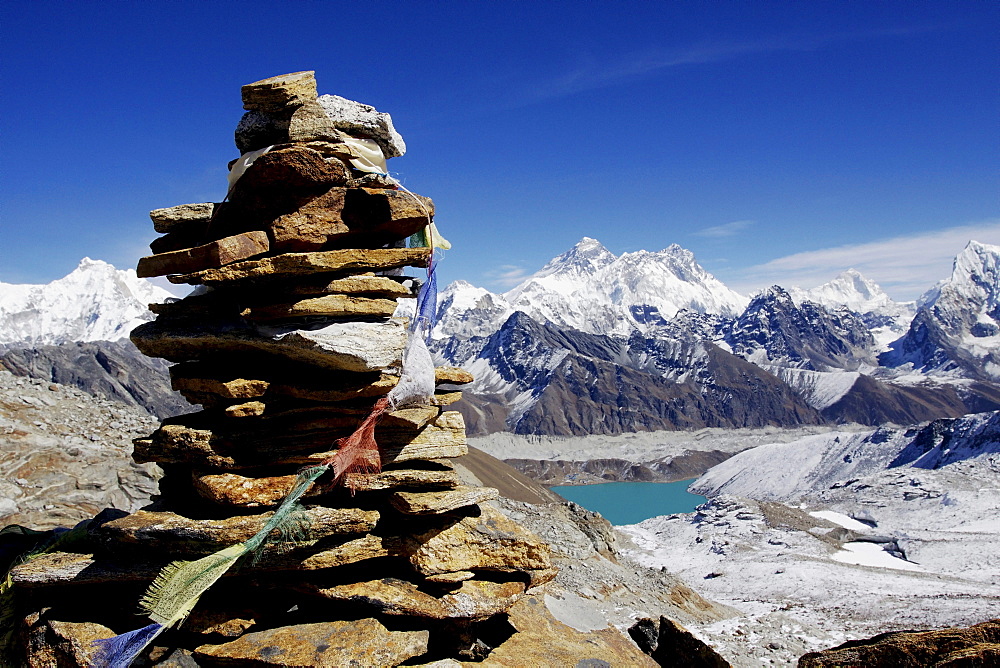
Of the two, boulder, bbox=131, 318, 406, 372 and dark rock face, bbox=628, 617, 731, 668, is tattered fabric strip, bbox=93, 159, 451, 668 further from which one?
dark rock face, bbox=628, 617, 731, 668

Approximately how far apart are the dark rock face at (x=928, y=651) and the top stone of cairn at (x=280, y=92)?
11.2 m

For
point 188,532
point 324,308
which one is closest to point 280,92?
point 324,308

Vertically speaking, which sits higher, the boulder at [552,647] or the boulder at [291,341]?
the boulder at [291,341]

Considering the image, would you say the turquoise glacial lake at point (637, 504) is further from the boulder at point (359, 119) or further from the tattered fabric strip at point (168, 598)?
the tattered fabric strip at point (168, 598)

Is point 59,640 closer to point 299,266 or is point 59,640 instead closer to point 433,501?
point 433,501

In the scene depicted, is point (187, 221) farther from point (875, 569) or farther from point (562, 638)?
point (875, 569)

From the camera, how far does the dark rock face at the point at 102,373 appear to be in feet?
550

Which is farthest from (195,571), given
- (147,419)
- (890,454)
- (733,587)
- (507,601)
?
(890,454)

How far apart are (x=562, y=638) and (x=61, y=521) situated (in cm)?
1484

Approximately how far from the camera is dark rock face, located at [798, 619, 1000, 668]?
6547 mm

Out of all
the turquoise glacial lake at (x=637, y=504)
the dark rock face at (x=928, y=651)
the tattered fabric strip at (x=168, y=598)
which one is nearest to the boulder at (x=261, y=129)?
the tattered fabric strip at (x=168, y=598)

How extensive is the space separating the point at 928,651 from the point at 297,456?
8520 mm

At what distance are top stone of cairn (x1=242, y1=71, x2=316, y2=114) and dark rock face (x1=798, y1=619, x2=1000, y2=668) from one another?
440 inches

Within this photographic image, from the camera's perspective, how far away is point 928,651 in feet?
23.5
